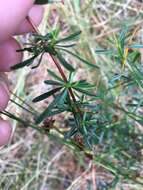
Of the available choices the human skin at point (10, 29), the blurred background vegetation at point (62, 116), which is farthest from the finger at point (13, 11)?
the blurred background vegetation at point (62, 116)

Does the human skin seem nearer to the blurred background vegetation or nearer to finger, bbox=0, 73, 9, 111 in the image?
finger, bbox=0, 73, 9, 111

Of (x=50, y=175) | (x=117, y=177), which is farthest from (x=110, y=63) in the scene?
(x=117, y=177)

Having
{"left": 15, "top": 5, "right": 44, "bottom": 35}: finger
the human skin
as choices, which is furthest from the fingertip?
{"left": 15, "top": 5, "right": 44, "bottom": 35}: finger

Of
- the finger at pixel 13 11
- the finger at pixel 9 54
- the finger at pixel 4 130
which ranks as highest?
the finger at pixel 13 11

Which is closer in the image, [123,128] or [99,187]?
[123,128]

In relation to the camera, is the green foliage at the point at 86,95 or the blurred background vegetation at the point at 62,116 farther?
the blurred background vegetation at the point at 62,116

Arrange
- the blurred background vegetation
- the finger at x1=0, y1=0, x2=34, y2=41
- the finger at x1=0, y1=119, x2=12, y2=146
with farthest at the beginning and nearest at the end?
the blurred background vegetation → the finger at x1=0, y1=119, x2=12, y2=146 → the finger at x1=0, y1=0, x2=34, y2=41

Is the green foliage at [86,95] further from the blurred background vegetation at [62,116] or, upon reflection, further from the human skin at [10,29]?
the blurred background vegetation at [62,116]

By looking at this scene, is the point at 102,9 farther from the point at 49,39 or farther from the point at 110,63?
the point at 49,39
